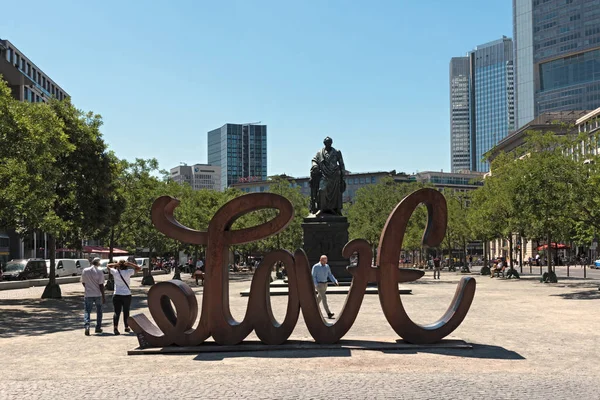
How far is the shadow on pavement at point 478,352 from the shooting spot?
35.7 feet

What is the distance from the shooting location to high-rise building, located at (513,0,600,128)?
144 m

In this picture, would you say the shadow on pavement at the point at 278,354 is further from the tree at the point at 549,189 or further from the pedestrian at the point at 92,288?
the tree at the point at 549,189

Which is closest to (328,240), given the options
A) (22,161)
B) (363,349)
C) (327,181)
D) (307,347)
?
(327,181)

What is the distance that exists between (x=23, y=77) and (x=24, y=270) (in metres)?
28.5

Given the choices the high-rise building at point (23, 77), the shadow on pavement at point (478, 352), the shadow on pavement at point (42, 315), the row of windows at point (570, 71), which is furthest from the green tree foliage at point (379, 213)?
the row of windows at point (570, 71)

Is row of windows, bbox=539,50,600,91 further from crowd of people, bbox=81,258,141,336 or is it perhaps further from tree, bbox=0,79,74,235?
crowd of people, bbox=81,258,141,336

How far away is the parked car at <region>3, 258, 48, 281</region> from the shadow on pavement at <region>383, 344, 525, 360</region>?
40.9m

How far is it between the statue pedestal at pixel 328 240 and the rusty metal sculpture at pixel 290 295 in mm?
15224

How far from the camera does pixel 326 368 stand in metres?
9.92

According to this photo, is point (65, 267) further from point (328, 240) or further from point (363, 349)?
point (363, 349)

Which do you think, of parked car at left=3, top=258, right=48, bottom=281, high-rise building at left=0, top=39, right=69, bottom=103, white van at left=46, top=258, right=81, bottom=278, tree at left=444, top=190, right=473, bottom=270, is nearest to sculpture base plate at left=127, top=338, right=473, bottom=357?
parked car at left=3, top=258, right=48, bottom=281

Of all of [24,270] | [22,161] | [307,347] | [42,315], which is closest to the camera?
[307,347]

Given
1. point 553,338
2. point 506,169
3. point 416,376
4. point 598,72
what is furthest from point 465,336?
point 598,72

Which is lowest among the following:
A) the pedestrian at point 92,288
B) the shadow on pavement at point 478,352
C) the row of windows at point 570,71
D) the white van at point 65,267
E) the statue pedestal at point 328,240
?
the white van at point 65,267
